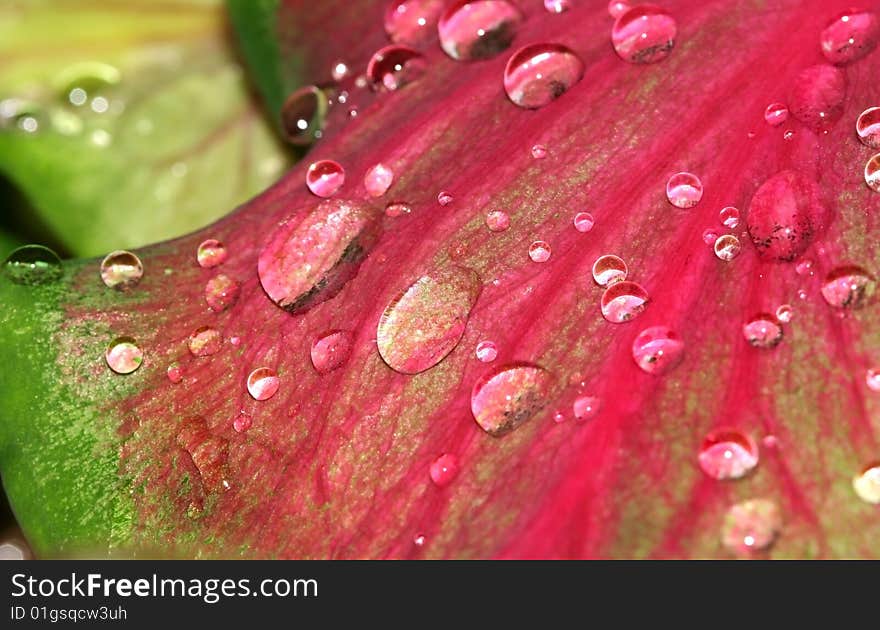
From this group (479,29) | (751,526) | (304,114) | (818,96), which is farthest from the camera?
(304,114)

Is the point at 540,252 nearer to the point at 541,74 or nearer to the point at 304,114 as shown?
the point at 541,74

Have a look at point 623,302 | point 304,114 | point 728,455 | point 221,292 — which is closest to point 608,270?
point 623,302

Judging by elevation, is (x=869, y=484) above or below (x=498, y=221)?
below

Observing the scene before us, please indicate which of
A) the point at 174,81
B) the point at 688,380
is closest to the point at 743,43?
the point at 688,380
